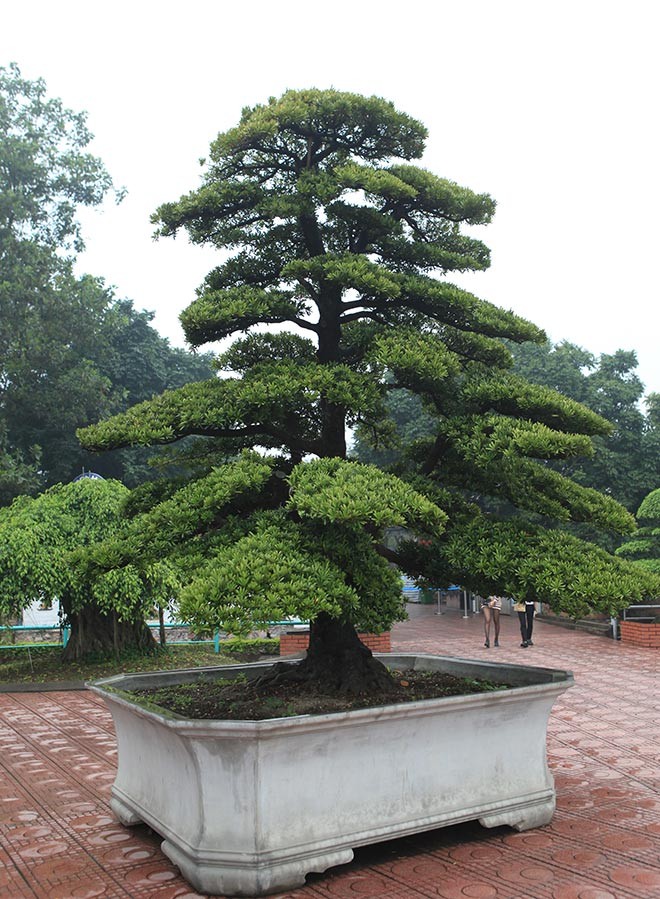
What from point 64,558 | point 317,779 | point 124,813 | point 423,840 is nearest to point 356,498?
point 317,779

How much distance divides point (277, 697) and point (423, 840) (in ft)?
3.91

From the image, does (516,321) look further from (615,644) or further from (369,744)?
(615,644)

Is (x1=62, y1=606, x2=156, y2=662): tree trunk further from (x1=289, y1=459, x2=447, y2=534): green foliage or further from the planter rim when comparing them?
(x1=289, y1=459, x2=447, y2=534): green foliage

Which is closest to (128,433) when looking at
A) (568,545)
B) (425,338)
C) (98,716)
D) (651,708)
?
(425,338)

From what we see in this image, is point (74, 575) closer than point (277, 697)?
No

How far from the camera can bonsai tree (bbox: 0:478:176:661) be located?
962cm

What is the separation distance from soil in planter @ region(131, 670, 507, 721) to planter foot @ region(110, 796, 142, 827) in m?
0.61

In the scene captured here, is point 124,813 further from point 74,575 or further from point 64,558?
point 64,558

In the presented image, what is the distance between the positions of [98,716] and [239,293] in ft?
17.8

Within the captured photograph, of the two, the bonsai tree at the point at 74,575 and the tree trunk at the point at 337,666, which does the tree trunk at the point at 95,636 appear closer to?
the bonsai tree at the point at 74,575

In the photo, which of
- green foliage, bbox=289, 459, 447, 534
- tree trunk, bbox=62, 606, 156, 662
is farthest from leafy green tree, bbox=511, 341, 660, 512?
green foliage, bbox=289, 459, 447, 534

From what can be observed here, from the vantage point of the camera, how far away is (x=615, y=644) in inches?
551

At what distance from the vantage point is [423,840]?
4316mm

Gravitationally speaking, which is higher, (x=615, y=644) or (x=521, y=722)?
(x=521, y=722)
